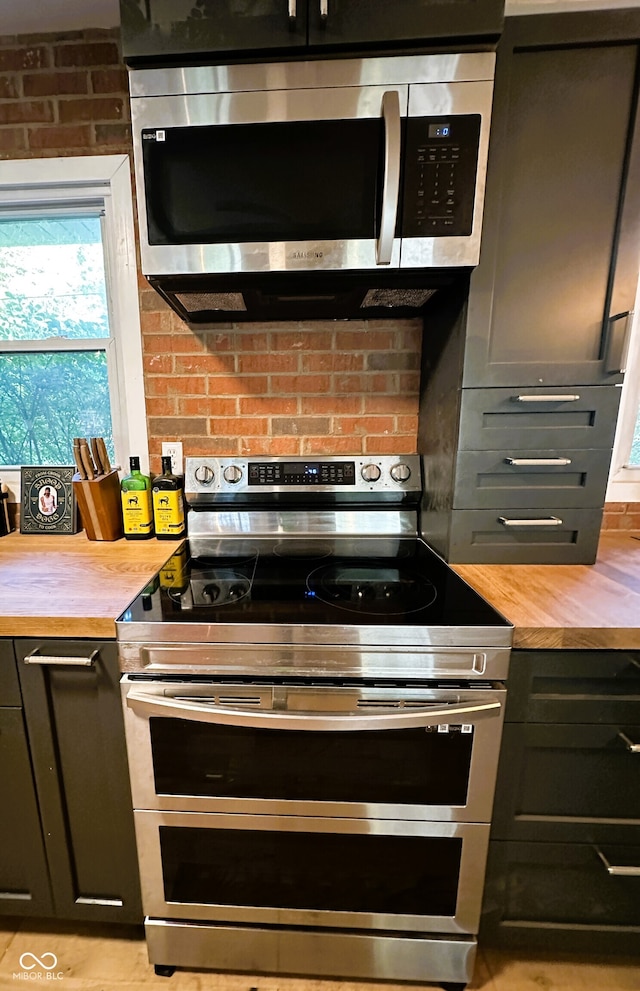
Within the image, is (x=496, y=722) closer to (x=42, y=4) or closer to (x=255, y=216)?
(x=255, y=216)

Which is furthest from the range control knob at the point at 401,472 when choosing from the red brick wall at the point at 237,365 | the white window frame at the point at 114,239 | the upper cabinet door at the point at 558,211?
the white window frame at the point at 114,239

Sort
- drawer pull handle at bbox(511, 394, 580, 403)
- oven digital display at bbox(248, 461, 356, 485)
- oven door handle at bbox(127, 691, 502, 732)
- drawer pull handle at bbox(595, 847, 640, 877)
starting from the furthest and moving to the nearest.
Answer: oven digital display at bbox(248, 461, 356, 485), drawer pull handle at bbox(511, 394, 580, 403), drawer pull handle at bbox(595, 847, 640, 877), oven door handle at bbox(127, 691, 502, 732)

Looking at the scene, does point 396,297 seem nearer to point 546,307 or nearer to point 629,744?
point 546,307

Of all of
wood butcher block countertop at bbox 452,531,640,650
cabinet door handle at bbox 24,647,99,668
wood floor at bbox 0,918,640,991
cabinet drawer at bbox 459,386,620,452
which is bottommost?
wood floor at bbox 0,918,640,991

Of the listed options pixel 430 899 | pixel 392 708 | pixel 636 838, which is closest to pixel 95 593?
pixel 392 708

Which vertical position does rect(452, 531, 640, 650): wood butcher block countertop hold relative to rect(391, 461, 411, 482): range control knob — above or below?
below

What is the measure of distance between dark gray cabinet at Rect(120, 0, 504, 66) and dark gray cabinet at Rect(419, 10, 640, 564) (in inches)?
5.1

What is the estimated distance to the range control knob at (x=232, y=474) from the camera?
144 centimetres

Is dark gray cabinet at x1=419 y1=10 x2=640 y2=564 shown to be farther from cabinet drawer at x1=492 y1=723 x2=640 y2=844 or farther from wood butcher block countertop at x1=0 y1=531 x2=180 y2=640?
wood butcher block countertop at x1=0 y1=531 x2=180 y2=640

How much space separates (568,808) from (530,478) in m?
0.79

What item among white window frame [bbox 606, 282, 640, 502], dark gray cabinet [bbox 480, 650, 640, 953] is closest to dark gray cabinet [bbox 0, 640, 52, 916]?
dark gray cabinet [bbox 480, 650, 640, 953]

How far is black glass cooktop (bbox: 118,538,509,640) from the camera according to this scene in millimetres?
916

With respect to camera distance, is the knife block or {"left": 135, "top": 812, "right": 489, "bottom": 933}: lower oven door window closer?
{"left": 135, "top": 812, "right": 489, "bottom": 933}: lower oven door window

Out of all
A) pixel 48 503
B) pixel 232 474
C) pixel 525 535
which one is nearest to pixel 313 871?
pixel 525 535
